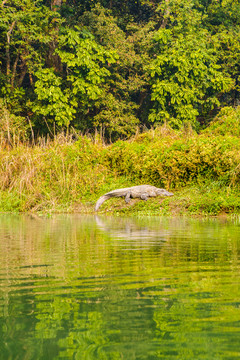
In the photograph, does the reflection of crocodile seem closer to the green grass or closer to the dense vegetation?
the green grass

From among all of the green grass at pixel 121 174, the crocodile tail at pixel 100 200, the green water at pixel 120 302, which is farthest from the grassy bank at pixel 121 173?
the green water at pixel 120 302

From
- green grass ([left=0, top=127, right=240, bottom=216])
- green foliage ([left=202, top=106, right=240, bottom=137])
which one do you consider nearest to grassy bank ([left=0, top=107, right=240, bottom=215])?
green grass ([left=0, top=127, right=240, bottom=216])

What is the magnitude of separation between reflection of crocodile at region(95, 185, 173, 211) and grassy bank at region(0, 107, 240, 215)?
0.19 m

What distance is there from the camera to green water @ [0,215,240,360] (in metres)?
2.52

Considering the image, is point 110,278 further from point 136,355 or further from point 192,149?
point 192,149

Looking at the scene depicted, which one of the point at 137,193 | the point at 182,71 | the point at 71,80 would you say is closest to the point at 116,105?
the point at 71,80

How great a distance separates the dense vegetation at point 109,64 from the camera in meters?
23.3

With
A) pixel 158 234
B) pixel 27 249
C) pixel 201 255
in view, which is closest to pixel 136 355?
pixel 201 255

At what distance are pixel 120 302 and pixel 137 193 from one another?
11632mm

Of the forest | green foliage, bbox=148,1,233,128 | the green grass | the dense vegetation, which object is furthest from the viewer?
green foliage, bbox=148,1,233,128

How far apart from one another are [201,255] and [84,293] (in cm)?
222

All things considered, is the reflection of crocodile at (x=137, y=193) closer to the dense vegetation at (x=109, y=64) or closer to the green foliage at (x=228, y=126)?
the green foliage at (x=228, y=126)

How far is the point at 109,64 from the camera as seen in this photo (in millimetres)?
27062

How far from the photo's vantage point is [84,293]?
3734mm
